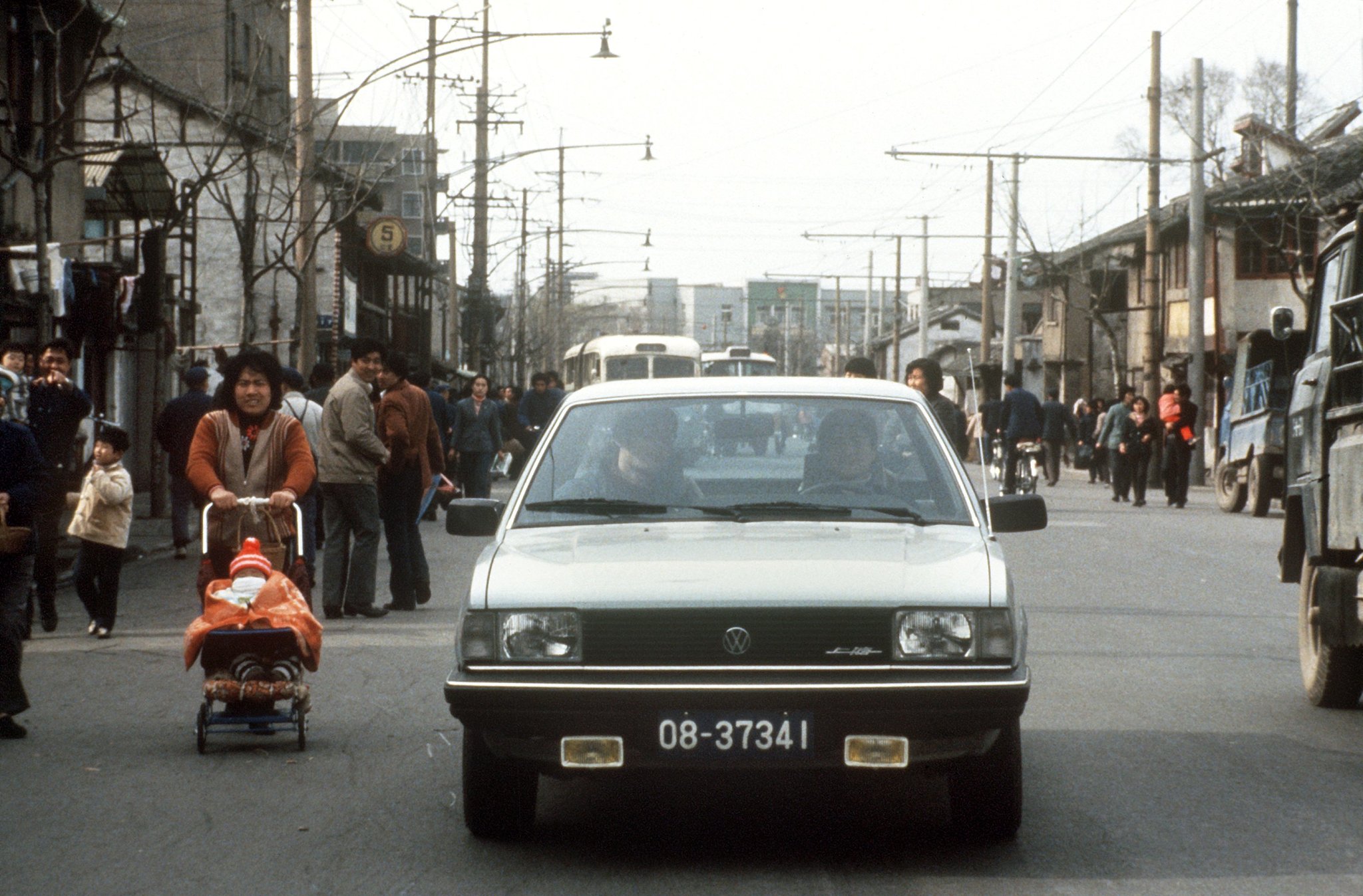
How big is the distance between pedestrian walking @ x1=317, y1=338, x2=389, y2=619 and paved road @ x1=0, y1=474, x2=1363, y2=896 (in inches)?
64.4

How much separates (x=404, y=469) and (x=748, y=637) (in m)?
7.52

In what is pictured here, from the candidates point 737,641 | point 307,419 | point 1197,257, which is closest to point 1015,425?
point 1197,257

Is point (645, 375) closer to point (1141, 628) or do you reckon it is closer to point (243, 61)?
point (243, 61)

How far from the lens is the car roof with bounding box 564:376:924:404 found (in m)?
6.71

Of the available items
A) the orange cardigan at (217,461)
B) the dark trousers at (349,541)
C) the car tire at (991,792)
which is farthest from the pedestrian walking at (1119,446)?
the car tire at (991,792)

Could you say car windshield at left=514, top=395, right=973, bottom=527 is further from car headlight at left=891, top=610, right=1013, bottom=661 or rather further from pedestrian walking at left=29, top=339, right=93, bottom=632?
pedestrian walking at left=29, top=339, right=93, bottom=632

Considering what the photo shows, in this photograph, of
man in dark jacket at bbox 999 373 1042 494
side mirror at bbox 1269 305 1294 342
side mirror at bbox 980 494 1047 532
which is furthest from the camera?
man in dark jacket at bbox 999 373 1042 494

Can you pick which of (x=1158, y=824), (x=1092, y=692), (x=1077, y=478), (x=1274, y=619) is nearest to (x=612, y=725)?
(x=1158, y=824)

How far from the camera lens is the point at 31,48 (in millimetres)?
22344

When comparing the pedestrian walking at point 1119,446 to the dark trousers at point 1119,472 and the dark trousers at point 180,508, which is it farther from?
the dark trousers at point 180,508

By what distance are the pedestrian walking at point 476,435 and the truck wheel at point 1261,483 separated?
9.35 m

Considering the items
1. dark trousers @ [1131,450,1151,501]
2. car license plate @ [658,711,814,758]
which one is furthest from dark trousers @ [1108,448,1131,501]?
car license plate @ [658,711,814,758]

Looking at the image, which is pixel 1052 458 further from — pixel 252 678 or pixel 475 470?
pixel 252 678

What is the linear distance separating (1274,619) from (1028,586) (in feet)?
7.51
